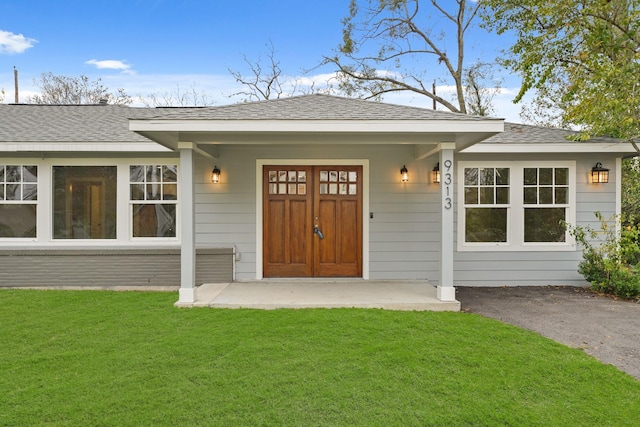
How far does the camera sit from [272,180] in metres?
6.19

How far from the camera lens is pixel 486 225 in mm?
6316

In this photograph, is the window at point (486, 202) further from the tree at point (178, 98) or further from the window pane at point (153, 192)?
the tree at point (178, 98)

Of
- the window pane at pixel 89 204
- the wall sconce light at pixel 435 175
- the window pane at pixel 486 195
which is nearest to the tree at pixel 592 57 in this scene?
the window pane at pixel 486 195

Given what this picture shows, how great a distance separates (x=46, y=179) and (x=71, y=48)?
12283 millimetres

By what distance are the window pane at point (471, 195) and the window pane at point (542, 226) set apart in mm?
903

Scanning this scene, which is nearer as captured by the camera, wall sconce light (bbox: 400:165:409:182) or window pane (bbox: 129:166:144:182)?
wall sconce light (bbox: 400:165:409:182)

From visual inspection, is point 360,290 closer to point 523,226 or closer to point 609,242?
point 523,226

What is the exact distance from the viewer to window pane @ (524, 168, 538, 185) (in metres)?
6.29

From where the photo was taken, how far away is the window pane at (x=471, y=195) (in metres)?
6.29

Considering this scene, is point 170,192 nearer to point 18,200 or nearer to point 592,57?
point 18,200

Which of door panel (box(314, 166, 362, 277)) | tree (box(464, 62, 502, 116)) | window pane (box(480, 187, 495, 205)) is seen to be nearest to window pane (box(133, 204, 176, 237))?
door panel (box(314, 166, 362, 277))

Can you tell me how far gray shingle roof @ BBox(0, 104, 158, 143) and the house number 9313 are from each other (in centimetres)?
467

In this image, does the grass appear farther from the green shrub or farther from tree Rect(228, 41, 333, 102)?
tree Rect(228, 41, 333, 102)

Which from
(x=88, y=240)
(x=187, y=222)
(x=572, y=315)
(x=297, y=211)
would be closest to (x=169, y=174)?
(x=88, y=240)
